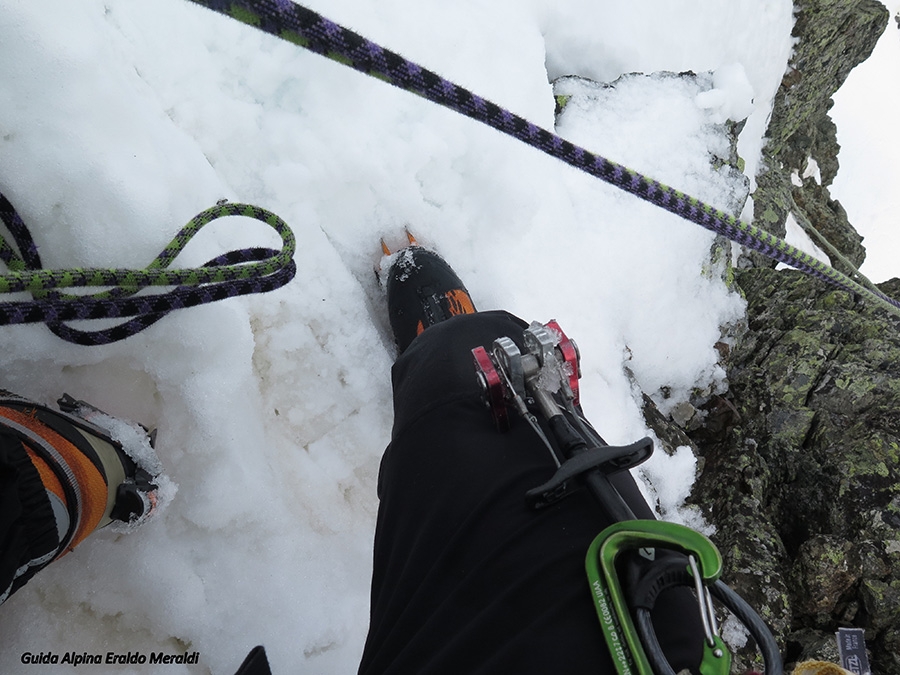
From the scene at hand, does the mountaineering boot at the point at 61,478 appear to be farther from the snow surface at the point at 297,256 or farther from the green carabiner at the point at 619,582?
the green carabiner at the point at 619,582

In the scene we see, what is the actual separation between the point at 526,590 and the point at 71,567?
2.79 feet

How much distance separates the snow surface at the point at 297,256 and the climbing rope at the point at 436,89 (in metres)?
0.61

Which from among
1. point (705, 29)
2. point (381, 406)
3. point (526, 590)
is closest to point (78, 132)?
point (381, 406)

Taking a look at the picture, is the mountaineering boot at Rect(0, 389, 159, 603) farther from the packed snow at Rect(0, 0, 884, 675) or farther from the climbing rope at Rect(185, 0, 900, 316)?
the climbing rope at Rect(185, 0, 900, 316)

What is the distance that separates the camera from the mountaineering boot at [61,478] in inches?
25.7

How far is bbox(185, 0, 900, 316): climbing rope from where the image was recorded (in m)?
0.54

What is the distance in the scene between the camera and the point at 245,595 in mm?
1078

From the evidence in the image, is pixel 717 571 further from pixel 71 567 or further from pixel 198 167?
pixel 198 167

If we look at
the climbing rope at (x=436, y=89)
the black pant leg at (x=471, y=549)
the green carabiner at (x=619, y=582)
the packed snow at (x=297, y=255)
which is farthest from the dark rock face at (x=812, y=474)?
the green carabiner at (x=619, y=582)

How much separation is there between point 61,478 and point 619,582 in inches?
29.2

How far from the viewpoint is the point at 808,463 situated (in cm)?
224

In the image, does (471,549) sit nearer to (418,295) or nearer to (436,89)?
(436,89)

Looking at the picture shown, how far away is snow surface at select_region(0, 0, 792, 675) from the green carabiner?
0.81m

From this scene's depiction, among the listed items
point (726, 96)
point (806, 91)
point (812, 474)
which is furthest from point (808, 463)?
point (806, 91)
